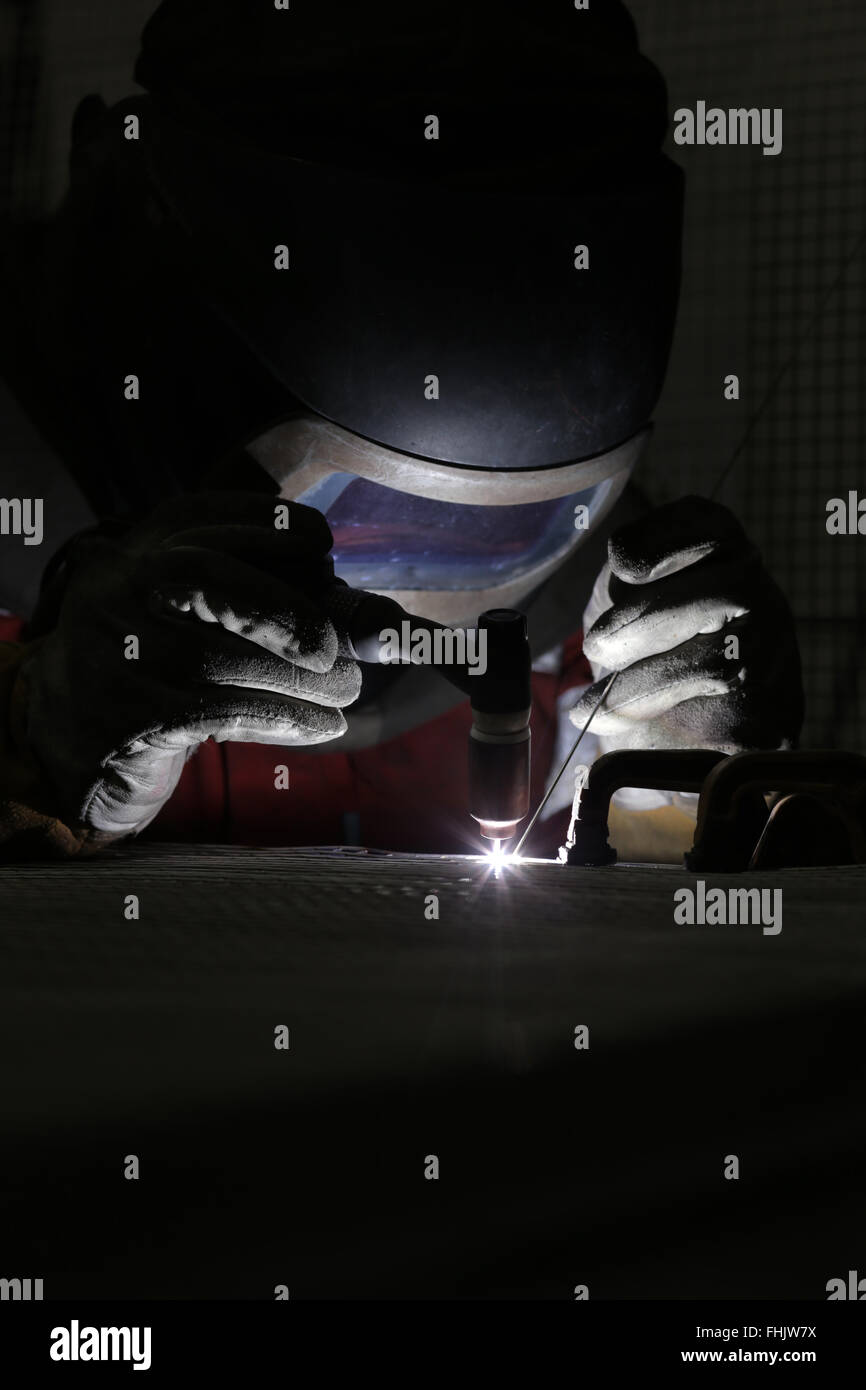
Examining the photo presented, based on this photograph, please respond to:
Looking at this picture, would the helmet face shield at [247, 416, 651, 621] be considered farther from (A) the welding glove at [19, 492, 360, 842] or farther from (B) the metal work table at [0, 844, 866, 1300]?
(B) the metal work table at [0, 844, 866, 1300]

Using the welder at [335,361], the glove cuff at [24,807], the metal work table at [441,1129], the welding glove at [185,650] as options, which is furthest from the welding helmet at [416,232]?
the metal work table at [441,1129]

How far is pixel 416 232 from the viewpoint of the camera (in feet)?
2.91

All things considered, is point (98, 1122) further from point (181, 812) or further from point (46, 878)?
point (181, 812)

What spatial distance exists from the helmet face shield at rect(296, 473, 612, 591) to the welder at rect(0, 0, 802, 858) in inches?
→ 0.4

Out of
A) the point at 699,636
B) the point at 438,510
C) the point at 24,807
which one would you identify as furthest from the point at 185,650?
the point at 699,636

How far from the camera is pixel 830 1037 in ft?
1.22

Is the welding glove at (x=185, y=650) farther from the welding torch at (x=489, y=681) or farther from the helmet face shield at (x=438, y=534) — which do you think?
the helmet face shield at (x=438, y=534)

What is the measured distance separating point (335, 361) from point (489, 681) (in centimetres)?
30

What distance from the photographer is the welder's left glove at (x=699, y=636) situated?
3.25 ft

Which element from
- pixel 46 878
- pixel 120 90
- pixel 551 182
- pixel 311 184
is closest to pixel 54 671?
pixel 46 878

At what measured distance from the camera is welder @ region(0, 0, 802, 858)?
87 centimetres

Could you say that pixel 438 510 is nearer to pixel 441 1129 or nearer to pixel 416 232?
pixel 416 232

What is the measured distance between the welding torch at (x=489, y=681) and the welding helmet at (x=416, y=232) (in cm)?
18
